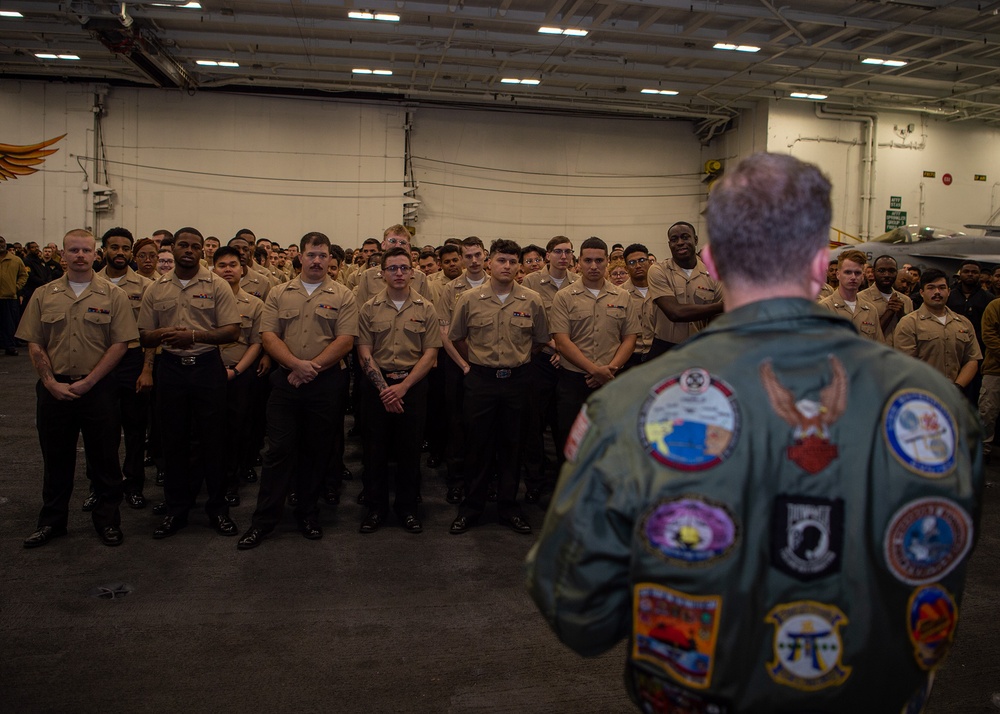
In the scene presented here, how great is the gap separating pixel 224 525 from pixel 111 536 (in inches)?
26.5

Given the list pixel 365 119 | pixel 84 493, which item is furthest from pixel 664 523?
pixel 365 119

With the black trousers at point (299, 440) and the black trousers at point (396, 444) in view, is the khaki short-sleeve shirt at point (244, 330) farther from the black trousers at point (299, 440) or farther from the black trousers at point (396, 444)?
the black trousers at point (396, 444)

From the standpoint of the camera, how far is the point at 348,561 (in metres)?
4.61

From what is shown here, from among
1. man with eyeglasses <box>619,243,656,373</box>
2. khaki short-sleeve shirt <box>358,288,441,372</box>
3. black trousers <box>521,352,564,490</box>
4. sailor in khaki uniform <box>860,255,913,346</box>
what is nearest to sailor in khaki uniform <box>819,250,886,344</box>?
sailor in khaki uniform <box>860,255,913,346</box>

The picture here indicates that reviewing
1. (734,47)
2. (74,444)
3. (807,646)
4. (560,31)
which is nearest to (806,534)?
(807,646)

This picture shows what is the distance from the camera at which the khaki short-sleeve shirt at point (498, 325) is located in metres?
5.32

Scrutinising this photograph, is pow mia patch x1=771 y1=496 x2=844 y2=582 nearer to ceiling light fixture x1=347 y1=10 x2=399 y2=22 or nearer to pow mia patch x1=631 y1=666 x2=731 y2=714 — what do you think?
pow mia patch x1=631 y1=666 x2=731 y2=714

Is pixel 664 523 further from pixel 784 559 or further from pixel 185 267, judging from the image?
pixel 185 267

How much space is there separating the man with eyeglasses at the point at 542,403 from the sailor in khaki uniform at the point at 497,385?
0.23m

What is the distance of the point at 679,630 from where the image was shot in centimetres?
124

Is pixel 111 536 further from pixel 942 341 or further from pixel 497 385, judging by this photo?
pixel 942 341

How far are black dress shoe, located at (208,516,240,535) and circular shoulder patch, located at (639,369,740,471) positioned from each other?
440 centimetres

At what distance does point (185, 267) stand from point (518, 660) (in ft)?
11.2

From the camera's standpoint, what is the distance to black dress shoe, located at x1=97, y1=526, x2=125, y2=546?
474 cm
